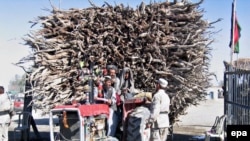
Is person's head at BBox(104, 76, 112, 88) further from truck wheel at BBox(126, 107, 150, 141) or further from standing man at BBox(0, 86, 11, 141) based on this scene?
standing man at BBox(0, 86, 11, 141)

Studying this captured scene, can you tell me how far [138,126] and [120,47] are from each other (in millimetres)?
3046

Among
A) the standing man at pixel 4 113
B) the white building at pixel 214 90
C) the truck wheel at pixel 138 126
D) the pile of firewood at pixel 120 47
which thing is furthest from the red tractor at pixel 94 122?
the white building at pixel 214 90

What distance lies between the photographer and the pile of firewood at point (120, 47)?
1277cm

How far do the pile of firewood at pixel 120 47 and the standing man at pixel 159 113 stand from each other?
212 centimetres

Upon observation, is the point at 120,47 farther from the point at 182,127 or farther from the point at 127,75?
the point at 182,127

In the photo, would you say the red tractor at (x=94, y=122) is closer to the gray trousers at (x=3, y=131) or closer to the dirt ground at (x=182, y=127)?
the gray trousers at (x=3, y=131)

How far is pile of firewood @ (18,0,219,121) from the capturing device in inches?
503

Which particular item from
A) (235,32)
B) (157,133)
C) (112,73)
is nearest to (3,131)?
(112,73)

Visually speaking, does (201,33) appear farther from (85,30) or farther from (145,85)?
(85,30)

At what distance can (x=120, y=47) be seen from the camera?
12.9 meters

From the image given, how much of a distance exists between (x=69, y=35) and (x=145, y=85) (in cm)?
256

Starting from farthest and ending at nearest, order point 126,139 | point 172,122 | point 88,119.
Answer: point 172,122, point 126,139, point 88,119

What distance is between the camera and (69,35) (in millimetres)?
13094

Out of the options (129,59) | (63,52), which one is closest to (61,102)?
(63,52)
